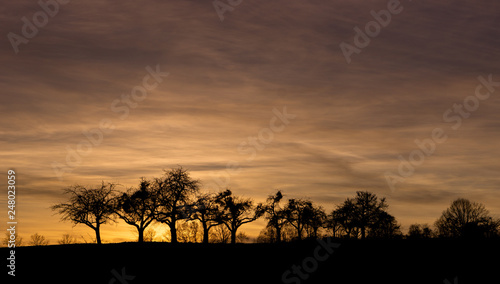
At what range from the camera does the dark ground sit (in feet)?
94.0

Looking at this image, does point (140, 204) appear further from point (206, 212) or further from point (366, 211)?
point (366, 211)

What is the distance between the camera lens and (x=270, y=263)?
32.5 metres

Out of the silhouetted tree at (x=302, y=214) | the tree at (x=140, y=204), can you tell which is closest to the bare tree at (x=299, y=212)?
the silhouetted tree at (x=302, y=214)

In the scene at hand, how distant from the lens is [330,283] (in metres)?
27.7

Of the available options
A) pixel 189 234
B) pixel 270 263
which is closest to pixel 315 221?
pixel 189 234

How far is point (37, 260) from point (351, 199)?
7672cm

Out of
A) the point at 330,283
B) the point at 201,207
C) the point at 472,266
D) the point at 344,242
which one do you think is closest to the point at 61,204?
the point at 201,207

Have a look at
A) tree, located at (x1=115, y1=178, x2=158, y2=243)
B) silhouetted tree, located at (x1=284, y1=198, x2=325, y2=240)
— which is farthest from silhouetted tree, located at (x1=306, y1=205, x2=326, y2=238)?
tree, located at (x1=115, y1=178, x2=158, y2=243)

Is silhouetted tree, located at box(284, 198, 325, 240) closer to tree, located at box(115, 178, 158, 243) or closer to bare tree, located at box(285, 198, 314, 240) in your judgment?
bare tree, located at box(285, 198, 314, 240)

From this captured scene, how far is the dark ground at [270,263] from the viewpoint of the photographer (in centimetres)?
2866

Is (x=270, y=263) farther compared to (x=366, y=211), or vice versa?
(x=366, y=211)

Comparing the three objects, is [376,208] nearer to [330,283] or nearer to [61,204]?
[61,204]

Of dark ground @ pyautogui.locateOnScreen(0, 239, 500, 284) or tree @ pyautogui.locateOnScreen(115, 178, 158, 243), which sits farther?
tree @ pyautogui.locateOnScreen(115, 178, 158, 243)

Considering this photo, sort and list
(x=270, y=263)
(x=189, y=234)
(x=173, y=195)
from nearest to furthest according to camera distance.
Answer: (x=270, y=263) → (x=173, y=195) → (x=189, y=234)
